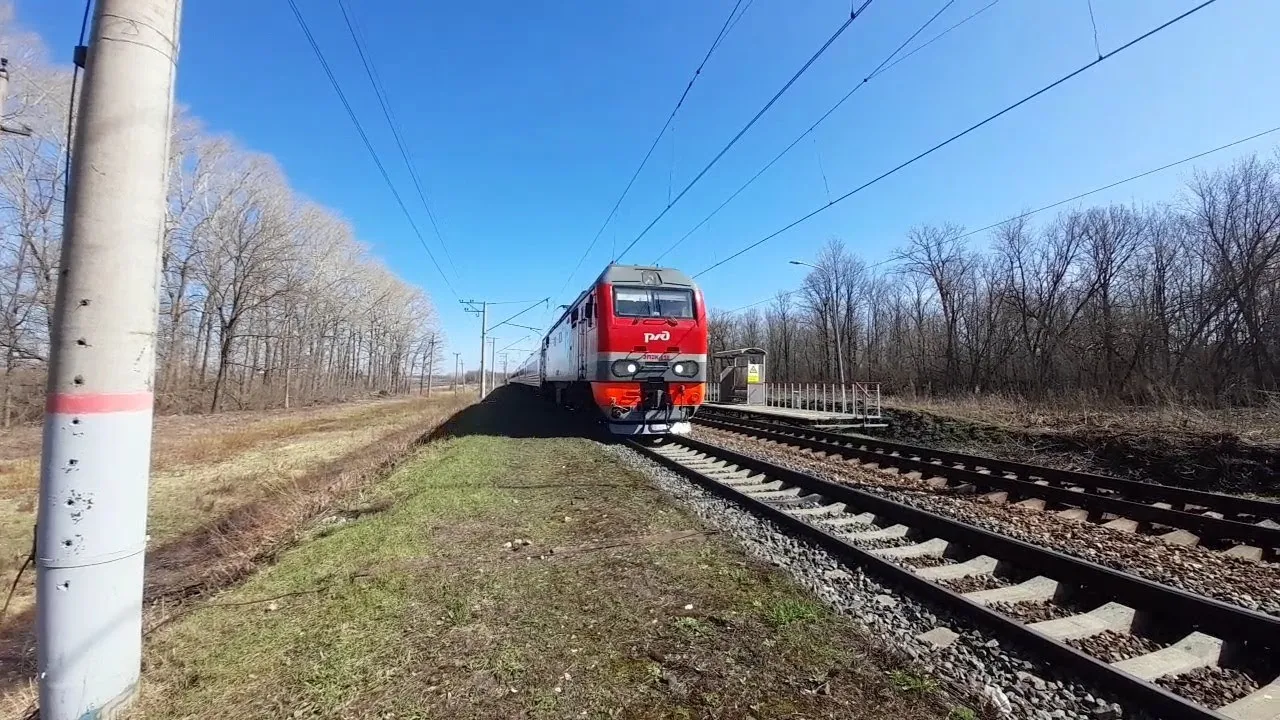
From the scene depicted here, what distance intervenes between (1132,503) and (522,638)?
7.21 metres

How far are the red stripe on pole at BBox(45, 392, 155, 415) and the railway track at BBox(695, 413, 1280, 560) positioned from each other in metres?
8.47

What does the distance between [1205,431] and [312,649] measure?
1793cm

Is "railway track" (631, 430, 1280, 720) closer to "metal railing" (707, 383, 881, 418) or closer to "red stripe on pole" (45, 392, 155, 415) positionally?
"red stripe on pole" (45, 392, 155, 415)

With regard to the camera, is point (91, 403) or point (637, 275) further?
point (637, 275)

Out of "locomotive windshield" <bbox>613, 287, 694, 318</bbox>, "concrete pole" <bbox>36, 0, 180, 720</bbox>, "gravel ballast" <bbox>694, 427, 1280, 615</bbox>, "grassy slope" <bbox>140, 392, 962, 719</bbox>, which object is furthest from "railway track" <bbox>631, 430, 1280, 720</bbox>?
"locomotive windshield" <bbox>613, 287, 694, 318</bbox>

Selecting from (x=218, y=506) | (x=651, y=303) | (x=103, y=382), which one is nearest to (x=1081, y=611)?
(x=103, y=382)

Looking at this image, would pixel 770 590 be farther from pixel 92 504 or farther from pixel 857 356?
pixel 857 356

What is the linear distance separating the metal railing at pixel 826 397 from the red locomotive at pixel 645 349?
11303 mm

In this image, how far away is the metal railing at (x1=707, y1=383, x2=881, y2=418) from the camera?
78.3ft

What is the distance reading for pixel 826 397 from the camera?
29344 mm

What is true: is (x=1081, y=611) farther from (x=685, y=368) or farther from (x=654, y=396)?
(x=654, y=396)

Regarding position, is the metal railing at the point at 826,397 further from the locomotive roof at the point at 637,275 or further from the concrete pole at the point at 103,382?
the concrete pole at the point at 103,382

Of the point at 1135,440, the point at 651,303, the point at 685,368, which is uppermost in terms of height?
the point at 651,303

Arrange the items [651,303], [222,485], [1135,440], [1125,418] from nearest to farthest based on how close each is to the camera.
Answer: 1. [222,485]
2. [651,303]
3. [1135,440]
4. [1125,418]
